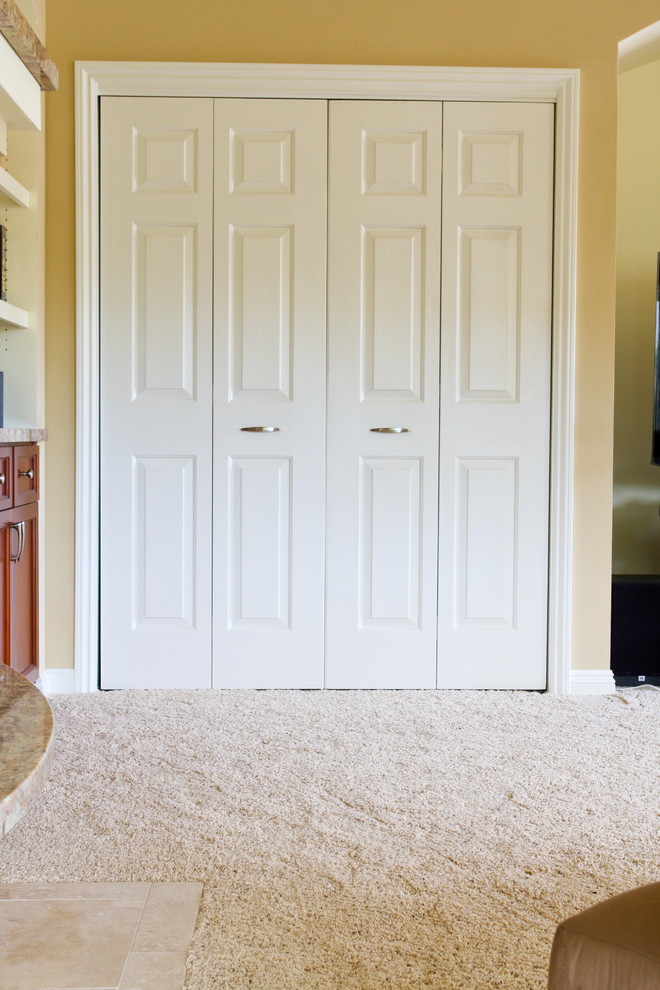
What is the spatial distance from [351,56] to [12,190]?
1.34m

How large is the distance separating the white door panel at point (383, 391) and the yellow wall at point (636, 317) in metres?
1.26

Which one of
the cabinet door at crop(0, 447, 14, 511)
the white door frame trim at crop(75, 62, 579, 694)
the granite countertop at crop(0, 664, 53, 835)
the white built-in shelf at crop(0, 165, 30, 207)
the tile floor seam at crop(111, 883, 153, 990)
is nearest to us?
the granite countertop at crop(0, 664, 53, 835)

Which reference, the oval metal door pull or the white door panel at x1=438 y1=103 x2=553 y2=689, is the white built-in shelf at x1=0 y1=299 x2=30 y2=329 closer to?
the oval metal door pull

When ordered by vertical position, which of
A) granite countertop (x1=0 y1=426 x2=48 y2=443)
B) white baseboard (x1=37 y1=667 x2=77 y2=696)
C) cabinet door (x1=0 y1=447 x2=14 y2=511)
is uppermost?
granite countertop (x1=0 y1=426 x2=48 y2=443)

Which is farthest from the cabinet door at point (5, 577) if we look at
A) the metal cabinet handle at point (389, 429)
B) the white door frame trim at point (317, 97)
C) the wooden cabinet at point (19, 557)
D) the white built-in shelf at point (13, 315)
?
the metal cabinet handle at point (389, 429)

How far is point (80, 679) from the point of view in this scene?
3.08 m

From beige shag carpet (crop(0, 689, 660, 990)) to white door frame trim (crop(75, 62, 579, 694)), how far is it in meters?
0.38

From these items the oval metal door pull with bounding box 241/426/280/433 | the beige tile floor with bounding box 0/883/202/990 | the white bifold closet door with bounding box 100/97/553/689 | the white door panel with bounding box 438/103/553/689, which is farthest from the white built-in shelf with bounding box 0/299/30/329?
the beige tile floor with bounding box 0/883/202/990

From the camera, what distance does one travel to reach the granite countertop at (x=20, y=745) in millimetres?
398

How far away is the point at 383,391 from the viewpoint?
3.11 metres

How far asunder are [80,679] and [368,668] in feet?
3.63

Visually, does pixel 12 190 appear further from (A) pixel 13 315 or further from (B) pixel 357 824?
(B) pixel 357 824

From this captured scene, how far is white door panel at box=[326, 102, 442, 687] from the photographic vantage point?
3.06 metres

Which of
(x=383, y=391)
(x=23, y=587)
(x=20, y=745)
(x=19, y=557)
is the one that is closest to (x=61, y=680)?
(x=23, y=587)
